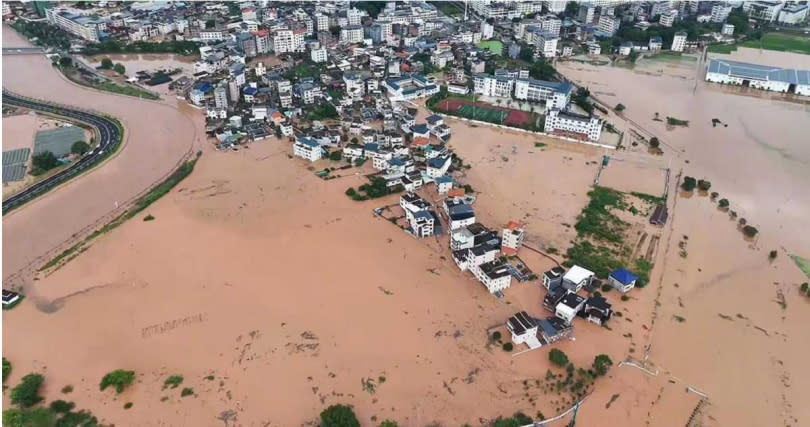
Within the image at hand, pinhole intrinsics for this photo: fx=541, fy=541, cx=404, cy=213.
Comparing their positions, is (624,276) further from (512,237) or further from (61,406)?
(61,406)

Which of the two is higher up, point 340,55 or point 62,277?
point 340,55

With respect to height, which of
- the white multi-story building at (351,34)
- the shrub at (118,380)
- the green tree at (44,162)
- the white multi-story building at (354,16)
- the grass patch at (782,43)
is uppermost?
the white multi-story building at (354,16)

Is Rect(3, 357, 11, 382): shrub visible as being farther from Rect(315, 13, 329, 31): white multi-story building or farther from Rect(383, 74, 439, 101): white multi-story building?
Rect(315, 13, 329, 31): white multi-story building

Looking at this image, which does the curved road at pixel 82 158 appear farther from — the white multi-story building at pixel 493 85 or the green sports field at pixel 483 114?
the white multi-story building at pixel 493 85

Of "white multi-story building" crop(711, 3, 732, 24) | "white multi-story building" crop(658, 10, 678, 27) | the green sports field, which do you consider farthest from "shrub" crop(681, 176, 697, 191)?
"white multi-story building" crop(711, 3, 732, 24)

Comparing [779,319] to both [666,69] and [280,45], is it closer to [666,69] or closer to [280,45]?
[666,69]

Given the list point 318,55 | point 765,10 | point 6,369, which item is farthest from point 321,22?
point 765,10

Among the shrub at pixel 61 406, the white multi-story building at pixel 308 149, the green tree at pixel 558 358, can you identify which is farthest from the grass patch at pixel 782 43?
the shrub at pixel 61 406

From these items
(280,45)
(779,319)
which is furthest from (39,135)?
(779,319)
